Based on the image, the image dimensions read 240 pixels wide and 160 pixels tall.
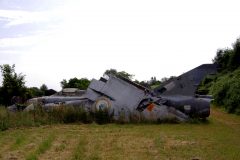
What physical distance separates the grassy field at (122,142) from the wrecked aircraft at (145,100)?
1.61 meters

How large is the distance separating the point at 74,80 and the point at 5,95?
50.9 ft

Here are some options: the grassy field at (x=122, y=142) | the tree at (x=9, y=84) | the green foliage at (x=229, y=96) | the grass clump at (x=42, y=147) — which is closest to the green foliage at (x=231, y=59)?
the green foliage at (x=229, y=96)

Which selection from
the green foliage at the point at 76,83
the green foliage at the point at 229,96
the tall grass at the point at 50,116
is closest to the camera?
the tall grass at the point at 50,116

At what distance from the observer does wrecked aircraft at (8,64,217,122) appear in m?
19.6

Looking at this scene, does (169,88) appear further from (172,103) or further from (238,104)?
(238,104)

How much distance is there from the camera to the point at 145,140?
13.4 m

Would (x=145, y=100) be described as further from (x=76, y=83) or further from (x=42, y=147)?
(x=76, y=83)

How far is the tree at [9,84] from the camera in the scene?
29.6 m

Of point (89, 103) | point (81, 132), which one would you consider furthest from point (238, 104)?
point (81, 132)

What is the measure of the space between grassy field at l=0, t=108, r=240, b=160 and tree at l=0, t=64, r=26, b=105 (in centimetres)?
1234

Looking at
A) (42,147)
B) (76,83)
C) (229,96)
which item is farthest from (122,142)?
(76,83)

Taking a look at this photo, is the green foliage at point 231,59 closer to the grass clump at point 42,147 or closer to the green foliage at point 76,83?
the green foliage at point 76,83

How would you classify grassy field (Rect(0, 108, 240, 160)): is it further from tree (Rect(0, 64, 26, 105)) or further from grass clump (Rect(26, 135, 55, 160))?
tree (Rect(0, 64, 26, 105))

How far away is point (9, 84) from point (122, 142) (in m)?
18.2
